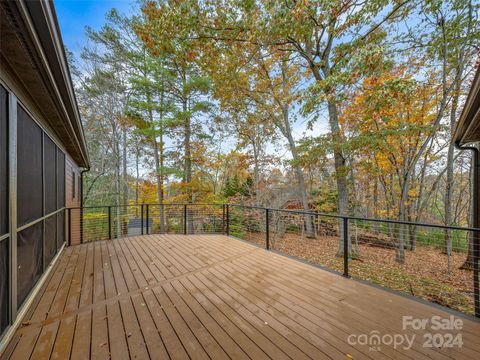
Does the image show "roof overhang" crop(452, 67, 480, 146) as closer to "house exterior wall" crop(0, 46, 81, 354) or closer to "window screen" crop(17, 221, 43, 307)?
"house exterior wall" crop(0, 46, 81, 354)

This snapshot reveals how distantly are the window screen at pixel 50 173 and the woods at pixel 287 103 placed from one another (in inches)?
129

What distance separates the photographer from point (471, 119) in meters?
2.41

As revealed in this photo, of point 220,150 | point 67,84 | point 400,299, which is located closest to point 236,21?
point 67,84

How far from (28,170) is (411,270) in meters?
8.03

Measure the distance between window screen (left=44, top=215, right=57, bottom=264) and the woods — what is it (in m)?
4.36

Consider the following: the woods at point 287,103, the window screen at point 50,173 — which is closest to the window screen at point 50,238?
the window screen at point 50,173

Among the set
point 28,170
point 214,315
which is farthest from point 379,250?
point 28,170

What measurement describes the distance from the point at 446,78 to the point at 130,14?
35.3ft

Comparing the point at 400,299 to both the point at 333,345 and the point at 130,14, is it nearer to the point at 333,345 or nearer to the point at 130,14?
the point at 333,345

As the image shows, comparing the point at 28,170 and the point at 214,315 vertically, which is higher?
the point at 28,170

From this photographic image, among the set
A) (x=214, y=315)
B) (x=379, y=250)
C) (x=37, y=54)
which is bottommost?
(x=379, y=250)

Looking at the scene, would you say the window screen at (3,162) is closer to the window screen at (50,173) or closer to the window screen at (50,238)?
the window screen at (50,173)

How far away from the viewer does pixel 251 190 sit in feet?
36.4

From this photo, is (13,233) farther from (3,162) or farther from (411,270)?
(411,270)
